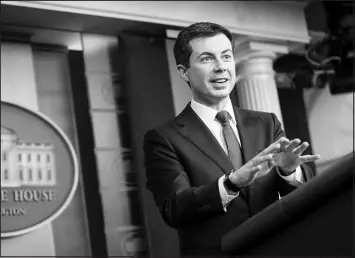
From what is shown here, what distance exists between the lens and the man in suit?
59.2 inches

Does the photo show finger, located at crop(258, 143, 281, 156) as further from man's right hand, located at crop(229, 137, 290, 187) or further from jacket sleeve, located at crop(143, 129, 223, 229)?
jacket sleeve, located at crop(143, 129, 223, 229)

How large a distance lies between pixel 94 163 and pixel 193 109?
3.47 metres

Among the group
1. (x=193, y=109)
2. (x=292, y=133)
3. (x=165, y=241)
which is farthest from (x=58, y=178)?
(x=193, y=109)

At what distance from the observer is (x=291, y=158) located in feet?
5.02

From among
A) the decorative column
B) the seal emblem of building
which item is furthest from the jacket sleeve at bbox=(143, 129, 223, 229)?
the decorative column

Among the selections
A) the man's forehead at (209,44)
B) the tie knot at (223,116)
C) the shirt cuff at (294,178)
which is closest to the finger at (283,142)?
the shirt cuff at (294,178)

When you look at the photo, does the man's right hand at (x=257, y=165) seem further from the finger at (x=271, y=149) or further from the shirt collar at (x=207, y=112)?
the shirt collar at (x=207, y=112)

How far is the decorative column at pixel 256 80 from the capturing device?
555 cm

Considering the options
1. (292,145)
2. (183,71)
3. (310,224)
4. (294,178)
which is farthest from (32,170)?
(310,224)

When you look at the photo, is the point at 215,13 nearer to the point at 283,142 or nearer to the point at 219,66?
the point at 219,66

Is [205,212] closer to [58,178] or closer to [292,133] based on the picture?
[58,178]

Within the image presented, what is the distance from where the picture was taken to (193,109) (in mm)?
1738

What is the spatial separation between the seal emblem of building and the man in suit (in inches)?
123

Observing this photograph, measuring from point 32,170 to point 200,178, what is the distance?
334 cm
